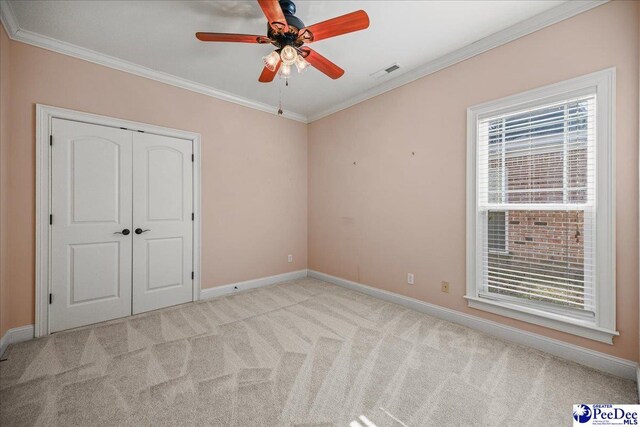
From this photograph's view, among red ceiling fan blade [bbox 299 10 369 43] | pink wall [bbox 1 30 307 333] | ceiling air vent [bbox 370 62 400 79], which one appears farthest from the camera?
ceiling air vent [bbox 370 62 400 79]

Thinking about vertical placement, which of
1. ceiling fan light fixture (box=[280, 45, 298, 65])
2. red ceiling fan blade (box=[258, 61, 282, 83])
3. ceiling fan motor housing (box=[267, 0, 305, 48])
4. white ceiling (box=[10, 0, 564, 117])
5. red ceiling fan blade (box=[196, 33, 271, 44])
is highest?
white ceiling (box=[10, 0, 564, 117])

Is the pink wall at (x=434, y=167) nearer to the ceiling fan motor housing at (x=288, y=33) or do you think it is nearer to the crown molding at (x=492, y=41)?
the crown molding at (x=492, y=41)

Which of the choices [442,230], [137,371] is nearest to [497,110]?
[442,230]

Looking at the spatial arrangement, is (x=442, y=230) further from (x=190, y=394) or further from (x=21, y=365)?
(x=21, y=365)

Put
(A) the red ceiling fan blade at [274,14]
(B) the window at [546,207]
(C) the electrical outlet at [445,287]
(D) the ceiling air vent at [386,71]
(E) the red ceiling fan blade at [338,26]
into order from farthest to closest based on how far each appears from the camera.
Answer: (D) the ceiling air vent at [386,71] → (C) the electrical outlet at [445,287] → (B) the window at [546,207] → (E) the red ceiling fan blade at [338,26] → (A) the red ceiling fan blade at [274,14]

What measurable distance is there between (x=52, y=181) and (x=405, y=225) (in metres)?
3.80

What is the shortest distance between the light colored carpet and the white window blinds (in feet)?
1.89

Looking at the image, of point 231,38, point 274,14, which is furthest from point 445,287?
point 231,38

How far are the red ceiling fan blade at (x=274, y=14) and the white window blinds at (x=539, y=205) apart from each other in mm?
2099

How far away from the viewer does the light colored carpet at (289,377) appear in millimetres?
1610

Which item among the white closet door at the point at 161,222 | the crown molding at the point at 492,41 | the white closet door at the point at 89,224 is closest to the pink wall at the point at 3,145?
the white closet door at the point at 89,224

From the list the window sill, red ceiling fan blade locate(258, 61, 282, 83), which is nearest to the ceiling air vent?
red ceiling fan blade locate(258, 61, 282, 83)

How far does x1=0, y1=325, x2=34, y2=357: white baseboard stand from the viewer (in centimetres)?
232

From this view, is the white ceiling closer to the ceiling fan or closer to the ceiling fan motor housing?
the ceiling fan motor housing
